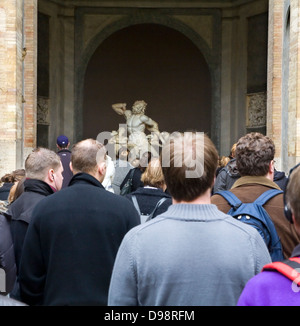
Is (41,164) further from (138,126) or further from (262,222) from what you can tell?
(138,126)

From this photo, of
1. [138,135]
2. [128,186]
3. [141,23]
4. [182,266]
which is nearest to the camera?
[182,266]

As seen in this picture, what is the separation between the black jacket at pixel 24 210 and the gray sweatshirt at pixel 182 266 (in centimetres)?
168

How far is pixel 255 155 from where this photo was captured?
12.7 ft

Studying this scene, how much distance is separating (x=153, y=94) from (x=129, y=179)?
1453 cm

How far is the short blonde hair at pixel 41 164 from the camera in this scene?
4148 mm

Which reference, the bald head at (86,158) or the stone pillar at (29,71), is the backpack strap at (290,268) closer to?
the bald head at (86,158)

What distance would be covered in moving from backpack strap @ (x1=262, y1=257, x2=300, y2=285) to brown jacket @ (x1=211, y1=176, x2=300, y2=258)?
5.19 feet

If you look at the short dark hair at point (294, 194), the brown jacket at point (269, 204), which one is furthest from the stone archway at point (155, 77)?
the short dark hair at point (294, 194)

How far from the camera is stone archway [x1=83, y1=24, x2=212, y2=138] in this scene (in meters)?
22.1

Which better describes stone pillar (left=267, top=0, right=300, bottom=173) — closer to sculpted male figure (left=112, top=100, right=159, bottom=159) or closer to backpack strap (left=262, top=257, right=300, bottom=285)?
sculpted male figure (left=112, top=100, right=159, bottom=159)

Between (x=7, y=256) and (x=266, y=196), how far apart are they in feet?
5.08

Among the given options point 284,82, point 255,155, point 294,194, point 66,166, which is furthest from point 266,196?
point 284,82

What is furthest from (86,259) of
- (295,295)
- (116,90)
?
(116,90)
